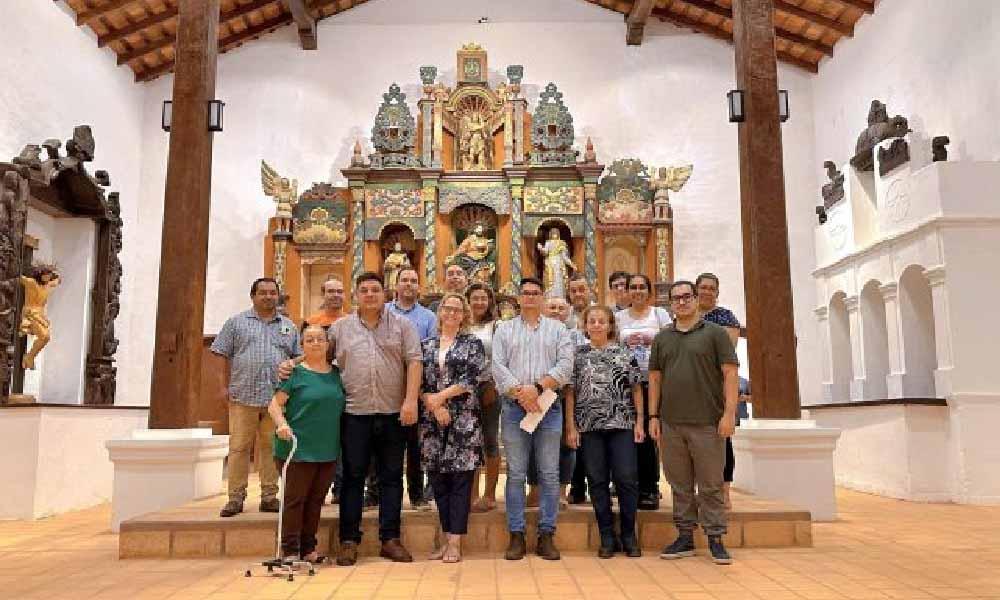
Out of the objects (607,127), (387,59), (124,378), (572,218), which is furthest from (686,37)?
(124,378)

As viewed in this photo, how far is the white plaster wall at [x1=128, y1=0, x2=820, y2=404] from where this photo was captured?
432 inches

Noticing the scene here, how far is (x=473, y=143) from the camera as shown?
10914 millimetres

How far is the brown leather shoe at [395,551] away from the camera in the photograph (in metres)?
3.71

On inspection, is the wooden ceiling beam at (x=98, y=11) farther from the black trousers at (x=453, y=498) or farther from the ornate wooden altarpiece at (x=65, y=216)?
the black trousers at (x=453, y=498)

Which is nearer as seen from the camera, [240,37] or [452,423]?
[452,423]

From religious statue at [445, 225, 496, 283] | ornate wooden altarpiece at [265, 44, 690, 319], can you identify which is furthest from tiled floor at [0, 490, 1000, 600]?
religious statue at [445, 225, 496, 283]

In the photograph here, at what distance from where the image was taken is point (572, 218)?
10.6 meters

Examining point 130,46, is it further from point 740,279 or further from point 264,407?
point 740,279

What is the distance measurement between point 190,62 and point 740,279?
799 centimetres

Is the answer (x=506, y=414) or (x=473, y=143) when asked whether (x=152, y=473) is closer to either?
(x=506, y=414)

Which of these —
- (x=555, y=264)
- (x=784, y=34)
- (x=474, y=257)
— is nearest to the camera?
(x=555, y=264)

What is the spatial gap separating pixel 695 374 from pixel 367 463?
168 cm

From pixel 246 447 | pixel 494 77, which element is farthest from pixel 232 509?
pixel 494 77

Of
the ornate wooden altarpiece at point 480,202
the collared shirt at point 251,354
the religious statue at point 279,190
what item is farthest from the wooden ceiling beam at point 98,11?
the collared shirt at point 251,354
